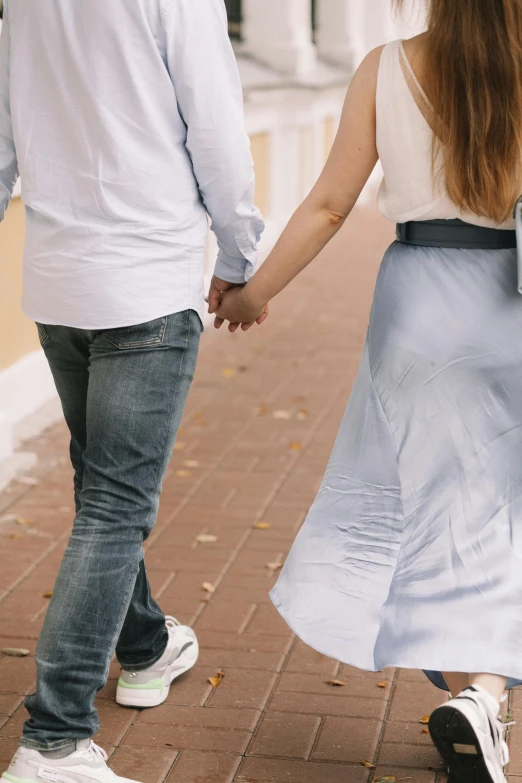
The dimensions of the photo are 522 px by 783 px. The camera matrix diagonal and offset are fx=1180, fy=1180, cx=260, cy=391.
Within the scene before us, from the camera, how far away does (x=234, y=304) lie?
293 centimetres

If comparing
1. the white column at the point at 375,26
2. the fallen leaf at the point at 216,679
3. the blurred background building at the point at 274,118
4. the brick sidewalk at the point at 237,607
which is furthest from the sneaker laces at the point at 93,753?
the white column at the point at 375,26

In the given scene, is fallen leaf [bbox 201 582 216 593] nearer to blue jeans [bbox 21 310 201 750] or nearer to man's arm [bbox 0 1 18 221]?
blue jeans [bbox 21 310 201 750]

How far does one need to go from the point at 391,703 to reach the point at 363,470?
91 centimetres

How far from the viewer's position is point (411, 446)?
8.46 feet

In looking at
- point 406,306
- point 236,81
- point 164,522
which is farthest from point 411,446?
point 164,522

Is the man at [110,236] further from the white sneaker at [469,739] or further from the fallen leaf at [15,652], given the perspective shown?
the fallen leaf at [15,652]

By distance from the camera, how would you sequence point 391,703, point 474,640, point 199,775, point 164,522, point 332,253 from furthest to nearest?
point 332,253, point 164,522, point 391,703, point 199,775, point 474,640

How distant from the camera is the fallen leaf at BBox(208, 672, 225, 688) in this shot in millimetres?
3369

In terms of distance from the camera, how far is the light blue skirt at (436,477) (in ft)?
8.27

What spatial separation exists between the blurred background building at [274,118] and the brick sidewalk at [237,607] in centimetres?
40

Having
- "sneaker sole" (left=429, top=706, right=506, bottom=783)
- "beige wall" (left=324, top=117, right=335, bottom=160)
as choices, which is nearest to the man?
"sneaker sole" (left=429, top=706, right=506, bottom=783)

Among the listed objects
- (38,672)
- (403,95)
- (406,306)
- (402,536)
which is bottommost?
(38,672)

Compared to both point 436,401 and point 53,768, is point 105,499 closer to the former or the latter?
point 53,768

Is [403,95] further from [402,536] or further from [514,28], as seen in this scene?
[402,536]
